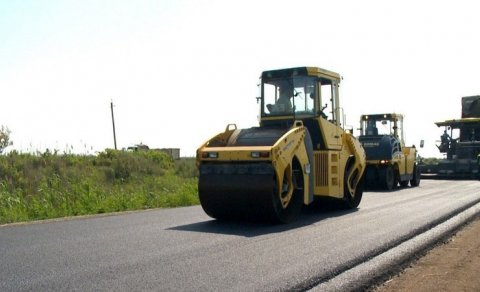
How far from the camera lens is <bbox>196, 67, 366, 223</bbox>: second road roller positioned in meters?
8.73

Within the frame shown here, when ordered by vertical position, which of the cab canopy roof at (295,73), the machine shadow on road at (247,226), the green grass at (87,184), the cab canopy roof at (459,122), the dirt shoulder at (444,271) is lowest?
the dirt shoulder at (444,271)

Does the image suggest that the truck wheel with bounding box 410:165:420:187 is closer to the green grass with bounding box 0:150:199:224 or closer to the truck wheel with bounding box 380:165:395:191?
the truck wheel with bounding box 380:165:395:191

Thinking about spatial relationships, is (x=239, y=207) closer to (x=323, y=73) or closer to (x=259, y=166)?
(x=259, y=166)

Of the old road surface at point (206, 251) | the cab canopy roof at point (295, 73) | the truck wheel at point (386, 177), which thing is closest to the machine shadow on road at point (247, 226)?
the old road surface at point (206, 251)

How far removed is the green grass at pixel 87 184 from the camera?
11.9 meters

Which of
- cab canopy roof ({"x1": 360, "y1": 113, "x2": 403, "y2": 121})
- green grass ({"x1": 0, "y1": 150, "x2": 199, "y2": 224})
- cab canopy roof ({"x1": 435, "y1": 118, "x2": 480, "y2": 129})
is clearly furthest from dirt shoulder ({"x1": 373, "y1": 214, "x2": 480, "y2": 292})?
cab canopy roof ({"x1": 435, "y1": 118, "x2": 480, "y2": 129})

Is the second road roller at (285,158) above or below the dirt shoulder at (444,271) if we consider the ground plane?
above

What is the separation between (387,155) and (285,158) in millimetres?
10925

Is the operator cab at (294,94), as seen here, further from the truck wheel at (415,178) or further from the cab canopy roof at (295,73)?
the truck wheel at (415,178)

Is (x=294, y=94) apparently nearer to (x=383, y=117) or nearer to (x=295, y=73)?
(x=295, y=73)

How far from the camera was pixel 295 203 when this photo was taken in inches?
374

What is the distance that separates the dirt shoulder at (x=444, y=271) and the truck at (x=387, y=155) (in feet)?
36.7

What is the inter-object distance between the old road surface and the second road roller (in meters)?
0.39

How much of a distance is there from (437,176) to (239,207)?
19.8 meters
